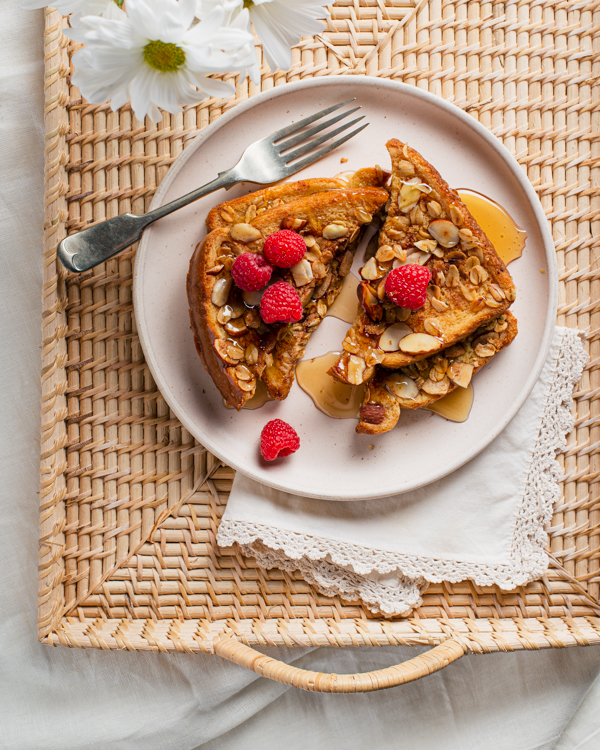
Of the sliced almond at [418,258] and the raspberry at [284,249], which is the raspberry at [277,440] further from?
the sliced almond at [418,258]

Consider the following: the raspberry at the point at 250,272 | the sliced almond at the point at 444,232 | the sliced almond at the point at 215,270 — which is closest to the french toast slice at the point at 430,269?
the sliced almond at the point at 444,232

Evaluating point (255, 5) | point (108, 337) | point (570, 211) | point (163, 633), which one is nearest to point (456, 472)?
point (570, 211)

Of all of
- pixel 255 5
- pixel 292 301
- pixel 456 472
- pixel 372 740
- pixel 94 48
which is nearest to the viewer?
pixel 94 48

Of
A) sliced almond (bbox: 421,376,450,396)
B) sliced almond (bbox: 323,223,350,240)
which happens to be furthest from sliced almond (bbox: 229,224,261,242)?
sliced almond (bbox: 421,376,450,396)

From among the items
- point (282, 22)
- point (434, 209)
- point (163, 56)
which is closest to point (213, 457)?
point (434, 209)

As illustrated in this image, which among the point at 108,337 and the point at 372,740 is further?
the point at 372,740

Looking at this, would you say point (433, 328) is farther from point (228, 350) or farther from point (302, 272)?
point (228, 350)

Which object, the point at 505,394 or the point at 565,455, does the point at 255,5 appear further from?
the point at 565,455
